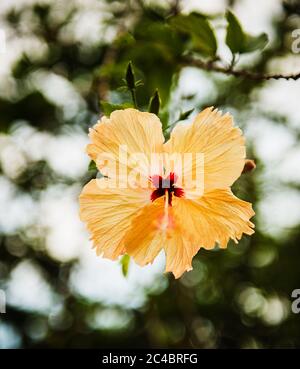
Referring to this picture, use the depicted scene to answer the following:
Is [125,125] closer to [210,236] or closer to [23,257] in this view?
[210,236]

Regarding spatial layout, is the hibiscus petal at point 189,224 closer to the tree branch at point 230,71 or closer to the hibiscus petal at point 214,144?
the hibiscus petal at point 214,144

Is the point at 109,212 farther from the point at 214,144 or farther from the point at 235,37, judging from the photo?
the point at 235,37

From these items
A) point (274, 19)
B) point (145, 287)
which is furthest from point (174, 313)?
point (274, 19)

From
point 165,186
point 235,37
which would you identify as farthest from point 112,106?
point 235,37

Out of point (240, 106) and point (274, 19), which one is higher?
point (274, 19)

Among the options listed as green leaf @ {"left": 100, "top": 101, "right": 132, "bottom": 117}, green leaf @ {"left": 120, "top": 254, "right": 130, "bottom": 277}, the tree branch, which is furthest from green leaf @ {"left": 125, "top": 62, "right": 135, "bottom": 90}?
green leaf @ {"left": 120, "top": 254, "right": 130, "bottom": 277}
